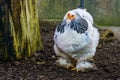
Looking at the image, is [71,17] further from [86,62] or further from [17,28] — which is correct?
[17,28]

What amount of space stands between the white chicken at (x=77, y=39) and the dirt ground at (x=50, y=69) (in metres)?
0.14

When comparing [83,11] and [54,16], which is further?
Result: [54,16]

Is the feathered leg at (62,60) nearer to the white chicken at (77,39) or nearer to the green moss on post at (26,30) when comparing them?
the white chicken at (77,39)

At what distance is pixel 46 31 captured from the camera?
5.93m

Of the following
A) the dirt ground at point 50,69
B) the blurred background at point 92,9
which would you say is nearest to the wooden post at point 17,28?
the dirt ground at point 50,69

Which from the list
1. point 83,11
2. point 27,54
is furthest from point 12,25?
point 83,11

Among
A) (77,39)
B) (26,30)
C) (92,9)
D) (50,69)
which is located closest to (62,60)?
(50,69)

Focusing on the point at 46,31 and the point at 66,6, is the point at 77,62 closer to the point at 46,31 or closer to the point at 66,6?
the point at 46,31

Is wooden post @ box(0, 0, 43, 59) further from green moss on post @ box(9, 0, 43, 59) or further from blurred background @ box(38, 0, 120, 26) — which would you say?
blurred background @ box(38, 0, 120, 26)

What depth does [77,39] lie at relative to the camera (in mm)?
3482

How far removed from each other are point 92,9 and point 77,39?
3456 millimetres

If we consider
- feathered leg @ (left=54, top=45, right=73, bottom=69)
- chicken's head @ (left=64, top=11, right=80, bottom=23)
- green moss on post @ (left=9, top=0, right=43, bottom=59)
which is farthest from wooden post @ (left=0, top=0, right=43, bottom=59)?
chicken's head @ (left=64, top=11, right=80, bottom=23)

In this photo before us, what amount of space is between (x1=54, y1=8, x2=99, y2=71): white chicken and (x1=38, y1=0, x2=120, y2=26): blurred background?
3.16 m

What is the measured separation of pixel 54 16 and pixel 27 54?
2804 mm
